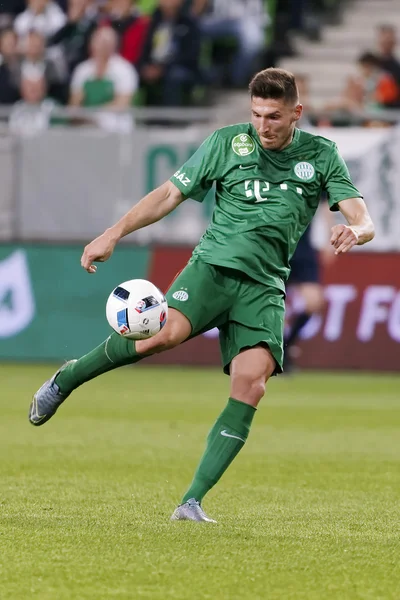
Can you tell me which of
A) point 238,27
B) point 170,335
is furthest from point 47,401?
point 238,27

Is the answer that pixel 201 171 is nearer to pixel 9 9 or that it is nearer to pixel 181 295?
pixel 181 295

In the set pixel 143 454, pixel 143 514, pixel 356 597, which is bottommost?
pixel 143 454


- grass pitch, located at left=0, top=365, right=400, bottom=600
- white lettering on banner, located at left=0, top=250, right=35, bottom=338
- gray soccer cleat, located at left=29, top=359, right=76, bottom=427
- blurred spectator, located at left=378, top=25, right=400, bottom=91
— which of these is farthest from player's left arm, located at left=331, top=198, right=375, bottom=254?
blurred spectator, located at left=378, top=25, right=400, bottom=91

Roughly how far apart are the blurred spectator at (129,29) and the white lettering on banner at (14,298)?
4.16 m

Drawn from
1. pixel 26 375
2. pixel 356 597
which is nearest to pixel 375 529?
pixel 356 597

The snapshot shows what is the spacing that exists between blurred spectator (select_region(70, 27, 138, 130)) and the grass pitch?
6.06m

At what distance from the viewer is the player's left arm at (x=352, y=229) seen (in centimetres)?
609

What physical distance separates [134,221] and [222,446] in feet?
3.82

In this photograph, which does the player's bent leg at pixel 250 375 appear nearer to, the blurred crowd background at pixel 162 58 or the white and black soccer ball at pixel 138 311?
the white and black soccer ball at pixel 138 311

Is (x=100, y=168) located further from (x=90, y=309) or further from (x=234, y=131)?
(x=234, y=131)

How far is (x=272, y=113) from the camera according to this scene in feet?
20.8

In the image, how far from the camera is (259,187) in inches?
260

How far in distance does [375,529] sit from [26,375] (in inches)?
355

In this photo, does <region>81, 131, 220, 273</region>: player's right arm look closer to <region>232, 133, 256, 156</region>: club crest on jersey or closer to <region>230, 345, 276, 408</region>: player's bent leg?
<region>232, 133, 256, 156</region>: club crest on jersey
